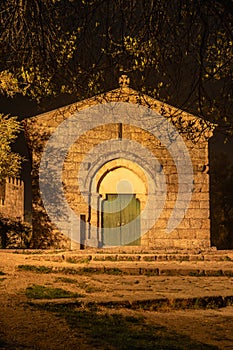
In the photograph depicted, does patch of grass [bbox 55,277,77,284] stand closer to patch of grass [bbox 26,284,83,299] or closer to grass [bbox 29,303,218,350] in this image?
patch of grass [bbox 26,284,83,299]

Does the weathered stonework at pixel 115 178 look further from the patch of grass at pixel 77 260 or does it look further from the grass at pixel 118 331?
the grass at pixel 118 331

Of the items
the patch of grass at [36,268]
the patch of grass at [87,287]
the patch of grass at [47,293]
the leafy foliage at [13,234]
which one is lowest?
the patch of grass at [87,287]

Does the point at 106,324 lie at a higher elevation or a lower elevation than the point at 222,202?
lower

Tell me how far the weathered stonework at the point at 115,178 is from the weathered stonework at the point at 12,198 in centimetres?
1334

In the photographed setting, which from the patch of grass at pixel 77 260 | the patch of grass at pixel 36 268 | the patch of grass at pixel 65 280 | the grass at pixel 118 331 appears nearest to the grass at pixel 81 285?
the patch of grass at pixel 65 280

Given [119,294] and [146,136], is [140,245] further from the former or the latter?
[119,294]

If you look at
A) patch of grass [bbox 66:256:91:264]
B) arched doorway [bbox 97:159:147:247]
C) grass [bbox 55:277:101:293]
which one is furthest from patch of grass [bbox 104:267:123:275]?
arched doorway [bbox 97:159:147:247]

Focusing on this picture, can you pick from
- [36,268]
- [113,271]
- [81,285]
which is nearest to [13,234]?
[36,268]

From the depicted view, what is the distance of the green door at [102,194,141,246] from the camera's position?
19.6 m

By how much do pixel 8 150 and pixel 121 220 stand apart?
18.3 ft

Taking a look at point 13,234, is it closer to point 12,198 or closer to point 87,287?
point 12,198

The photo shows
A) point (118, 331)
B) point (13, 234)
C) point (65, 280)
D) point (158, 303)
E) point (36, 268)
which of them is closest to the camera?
point (118, 331)

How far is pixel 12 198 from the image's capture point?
3409 cm

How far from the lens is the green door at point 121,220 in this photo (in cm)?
1961
